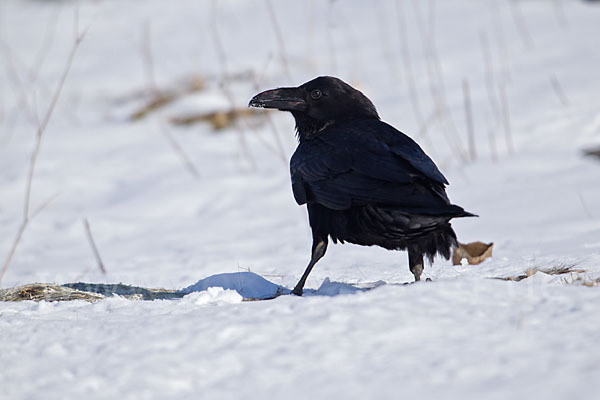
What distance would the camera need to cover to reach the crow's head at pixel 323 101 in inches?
161

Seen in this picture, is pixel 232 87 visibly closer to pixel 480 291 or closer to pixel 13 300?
pixel 13 300

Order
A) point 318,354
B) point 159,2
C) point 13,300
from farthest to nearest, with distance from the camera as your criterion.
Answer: point 159,2 < point 13,300 < point 318,354

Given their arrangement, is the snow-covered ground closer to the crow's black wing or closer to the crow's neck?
the crow's black wing

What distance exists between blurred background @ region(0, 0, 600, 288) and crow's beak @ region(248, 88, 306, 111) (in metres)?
0.95

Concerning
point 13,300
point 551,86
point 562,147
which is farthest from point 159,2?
point 13,300

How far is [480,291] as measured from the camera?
2650mm

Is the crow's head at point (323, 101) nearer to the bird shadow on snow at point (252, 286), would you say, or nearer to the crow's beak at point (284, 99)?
the crow's beak at point (284, 99)

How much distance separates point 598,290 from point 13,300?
2492 millimetres

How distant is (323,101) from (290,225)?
198 cm

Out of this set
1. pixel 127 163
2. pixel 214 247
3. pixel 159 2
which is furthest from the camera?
pixel 159 2

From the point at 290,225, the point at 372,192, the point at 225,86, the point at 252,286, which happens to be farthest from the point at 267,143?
the point at 372,192

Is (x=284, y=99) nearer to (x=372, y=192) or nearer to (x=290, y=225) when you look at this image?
(x=372, y=192)

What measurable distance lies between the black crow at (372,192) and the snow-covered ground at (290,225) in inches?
9.4

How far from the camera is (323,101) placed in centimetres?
411
